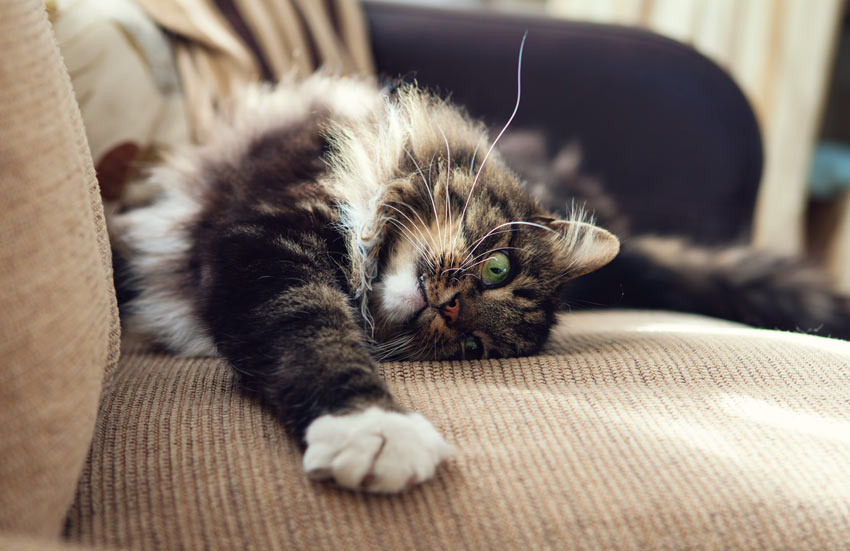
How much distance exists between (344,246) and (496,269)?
0.25 m

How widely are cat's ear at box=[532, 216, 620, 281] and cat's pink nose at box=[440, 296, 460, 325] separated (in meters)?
0.21

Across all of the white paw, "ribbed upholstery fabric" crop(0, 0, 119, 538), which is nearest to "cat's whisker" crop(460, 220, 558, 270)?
the white paw

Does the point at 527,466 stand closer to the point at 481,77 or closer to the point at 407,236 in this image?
the point at 407,236

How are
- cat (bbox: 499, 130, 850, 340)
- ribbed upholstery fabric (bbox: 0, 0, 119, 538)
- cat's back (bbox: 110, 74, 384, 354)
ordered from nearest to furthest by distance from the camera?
ribbed upholstery fabric (bbox: 0, 0, 119, 538)
cat's back (bbox: 110, 74, 384, 354)
cat (bbox: 499, 130, 850, 340)

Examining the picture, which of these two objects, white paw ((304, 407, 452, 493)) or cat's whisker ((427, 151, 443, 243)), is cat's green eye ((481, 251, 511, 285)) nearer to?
cat's whisker ((427, 151, 443, 243))

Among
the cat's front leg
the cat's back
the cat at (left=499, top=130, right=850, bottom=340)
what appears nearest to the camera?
the cat's front leg

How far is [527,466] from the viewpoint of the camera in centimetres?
69

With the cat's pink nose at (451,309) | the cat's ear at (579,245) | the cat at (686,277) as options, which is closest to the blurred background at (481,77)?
the cat at (686,277)

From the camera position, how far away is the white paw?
648mm

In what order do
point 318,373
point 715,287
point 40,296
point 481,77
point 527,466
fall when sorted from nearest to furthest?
point 40,296 < point 527,466 < point 318,373 < point 715,287 < point 481,77

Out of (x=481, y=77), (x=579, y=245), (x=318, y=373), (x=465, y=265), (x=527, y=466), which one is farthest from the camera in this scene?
(x=481, y=77)

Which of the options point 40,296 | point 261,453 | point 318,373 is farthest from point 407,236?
point 40,296

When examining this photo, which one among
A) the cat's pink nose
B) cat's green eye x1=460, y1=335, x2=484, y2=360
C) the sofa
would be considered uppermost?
the sofa

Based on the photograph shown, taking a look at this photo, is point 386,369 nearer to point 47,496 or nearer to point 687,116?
point 47,496
